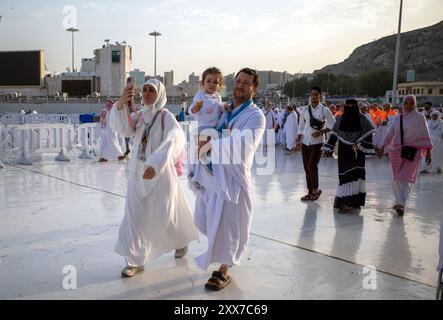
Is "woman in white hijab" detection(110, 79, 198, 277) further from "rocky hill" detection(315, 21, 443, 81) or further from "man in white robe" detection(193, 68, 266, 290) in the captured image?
"rocky hill" detection(315, 21, 443, 81)

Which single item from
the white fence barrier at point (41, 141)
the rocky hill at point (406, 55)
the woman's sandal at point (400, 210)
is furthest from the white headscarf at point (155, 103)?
the rocky hill at point (406, 55)

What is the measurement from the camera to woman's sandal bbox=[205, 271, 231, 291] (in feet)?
11.4

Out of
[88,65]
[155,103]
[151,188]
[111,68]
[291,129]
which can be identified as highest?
[88,65]

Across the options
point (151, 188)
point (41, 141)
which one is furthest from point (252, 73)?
point (41, 141)

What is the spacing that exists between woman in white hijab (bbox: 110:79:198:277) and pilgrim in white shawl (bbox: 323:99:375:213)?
306cm

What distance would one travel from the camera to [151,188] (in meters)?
3.82

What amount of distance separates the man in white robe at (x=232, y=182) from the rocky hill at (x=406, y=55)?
133836 millimetres

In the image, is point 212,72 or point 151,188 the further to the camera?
point 212,72

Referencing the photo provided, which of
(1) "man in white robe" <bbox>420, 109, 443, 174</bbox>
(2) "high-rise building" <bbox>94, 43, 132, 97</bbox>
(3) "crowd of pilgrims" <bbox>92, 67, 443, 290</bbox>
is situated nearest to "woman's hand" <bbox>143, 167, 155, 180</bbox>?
(3) "crowd of pilgrims" <bbox>92, 67, 443, 290</bbox>

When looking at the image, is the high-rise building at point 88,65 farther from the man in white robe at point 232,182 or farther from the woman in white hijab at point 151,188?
the man in white robe at point 232,182

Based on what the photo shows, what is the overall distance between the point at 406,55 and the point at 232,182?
172091 millimetres

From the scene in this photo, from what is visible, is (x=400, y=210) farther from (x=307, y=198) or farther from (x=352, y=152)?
(x=307, y=198)

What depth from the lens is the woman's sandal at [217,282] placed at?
3.49 metres

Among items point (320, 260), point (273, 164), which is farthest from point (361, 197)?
point (273, 164)
